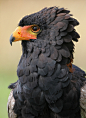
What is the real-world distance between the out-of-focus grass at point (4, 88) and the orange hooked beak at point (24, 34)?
2.11 metres

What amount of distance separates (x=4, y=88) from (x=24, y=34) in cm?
232

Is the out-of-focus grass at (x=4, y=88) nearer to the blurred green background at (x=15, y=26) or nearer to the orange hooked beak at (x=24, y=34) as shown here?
the blurred green background at (x=15, y=26)

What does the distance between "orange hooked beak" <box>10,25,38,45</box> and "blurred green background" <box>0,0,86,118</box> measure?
2049mm

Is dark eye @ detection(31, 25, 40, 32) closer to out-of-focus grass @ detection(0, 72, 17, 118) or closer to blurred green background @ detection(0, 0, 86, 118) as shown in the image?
blurred green background @ detection(0, 0, 86, 118)

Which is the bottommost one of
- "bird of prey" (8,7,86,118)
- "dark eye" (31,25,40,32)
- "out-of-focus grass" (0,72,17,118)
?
"out-of-focus grass" (0,72,17,118)

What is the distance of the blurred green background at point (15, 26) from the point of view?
3.09 meters

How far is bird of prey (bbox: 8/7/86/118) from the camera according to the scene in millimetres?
1075

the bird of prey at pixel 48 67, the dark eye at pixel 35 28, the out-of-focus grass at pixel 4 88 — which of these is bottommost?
the out-of-focus grass at pixel 4 88

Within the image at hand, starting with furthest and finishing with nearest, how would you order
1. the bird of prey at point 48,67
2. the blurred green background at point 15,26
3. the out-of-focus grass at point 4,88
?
the blurred green background at point 15,26
the out-of-focus grass at point 4,88
the bird of prey at point 48,67

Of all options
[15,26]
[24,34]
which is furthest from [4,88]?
[24,34]

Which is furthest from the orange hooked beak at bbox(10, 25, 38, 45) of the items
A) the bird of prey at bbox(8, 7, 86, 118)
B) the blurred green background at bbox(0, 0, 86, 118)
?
the blurred green background at bbox(0, 0, 86, 118)

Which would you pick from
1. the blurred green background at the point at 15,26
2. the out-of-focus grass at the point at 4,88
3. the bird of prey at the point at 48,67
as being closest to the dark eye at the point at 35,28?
the bird of prey at the point at 48,67

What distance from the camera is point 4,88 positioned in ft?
10.3

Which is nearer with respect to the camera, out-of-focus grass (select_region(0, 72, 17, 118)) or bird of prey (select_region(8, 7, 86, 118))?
bird of prey (select_region(8, 7, 86, 118))
